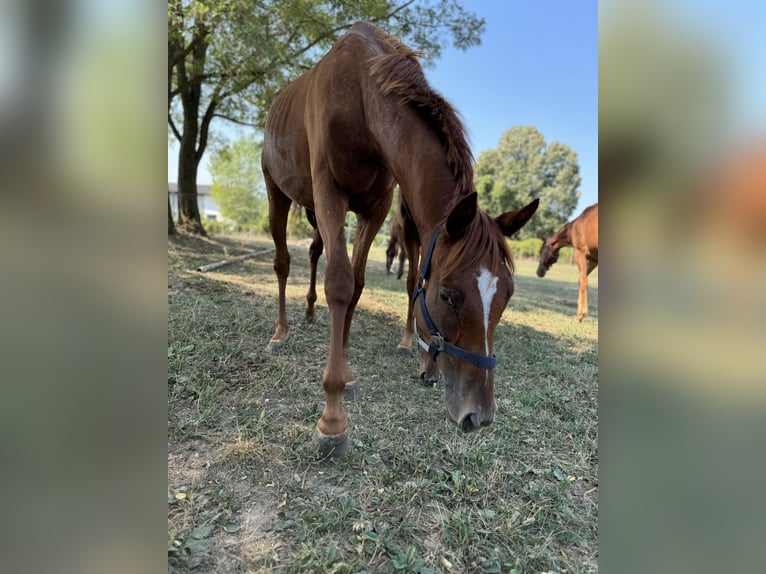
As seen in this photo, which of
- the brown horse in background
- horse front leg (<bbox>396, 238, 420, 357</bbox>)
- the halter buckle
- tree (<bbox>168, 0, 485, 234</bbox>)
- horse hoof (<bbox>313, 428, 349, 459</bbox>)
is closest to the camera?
the halter buckle

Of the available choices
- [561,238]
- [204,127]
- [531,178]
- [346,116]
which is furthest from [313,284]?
[531,178]

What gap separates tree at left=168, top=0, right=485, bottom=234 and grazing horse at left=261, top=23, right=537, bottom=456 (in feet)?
14.7

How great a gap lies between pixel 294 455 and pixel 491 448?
118cm

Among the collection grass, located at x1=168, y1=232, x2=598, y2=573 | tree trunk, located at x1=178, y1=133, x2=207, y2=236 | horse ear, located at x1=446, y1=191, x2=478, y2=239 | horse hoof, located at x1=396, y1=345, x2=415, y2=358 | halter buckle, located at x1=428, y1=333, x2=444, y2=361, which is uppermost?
tree trunk, located at x1=178, y1=133, x2=207, y2=236

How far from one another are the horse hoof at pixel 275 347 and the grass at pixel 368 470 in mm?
75

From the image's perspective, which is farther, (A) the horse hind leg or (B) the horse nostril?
(A) the horse hind leg

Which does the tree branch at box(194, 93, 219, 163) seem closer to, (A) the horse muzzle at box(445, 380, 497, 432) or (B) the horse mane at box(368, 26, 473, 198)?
(B) the horse mane at box(368, 26, 473, 198)

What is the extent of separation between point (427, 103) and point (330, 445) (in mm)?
1945

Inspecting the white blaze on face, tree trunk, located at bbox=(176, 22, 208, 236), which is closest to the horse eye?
the white blaze on face

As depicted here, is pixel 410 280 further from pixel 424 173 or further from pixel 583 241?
pixel 583 241

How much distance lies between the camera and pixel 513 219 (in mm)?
1927

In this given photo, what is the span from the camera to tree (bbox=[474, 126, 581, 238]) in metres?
31.9
